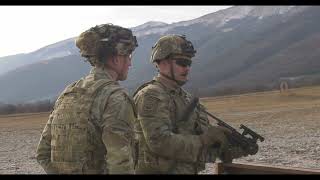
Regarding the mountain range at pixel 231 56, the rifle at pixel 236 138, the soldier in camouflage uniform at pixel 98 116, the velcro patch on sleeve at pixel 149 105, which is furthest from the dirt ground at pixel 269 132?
the mountain range at pixel 231 56

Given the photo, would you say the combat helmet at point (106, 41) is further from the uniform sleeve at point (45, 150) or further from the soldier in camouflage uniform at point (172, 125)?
the uniform sleeve at point (45, 150)

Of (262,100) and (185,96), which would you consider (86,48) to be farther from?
(262,100)

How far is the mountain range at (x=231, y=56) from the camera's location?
10273 centimetres

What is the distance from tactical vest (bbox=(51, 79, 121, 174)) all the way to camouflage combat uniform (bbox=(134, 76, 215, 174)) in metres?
0.44

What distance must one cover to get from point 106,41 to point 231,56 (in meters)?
125

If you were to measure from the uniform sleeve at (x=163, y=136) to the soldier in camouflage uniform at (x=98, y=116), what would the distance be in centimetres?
27

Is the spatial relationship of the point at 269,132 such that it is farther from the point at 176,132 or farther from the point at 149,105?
the point at 149,105

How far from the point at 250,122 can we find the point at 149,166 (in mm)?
14757

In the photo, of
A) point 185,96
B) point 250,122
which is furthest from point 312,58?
point 185,96

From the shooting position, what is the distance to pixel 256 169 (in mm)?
3576

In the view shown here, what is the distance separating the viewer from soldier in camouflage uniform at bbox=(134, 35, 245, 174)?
139 inches

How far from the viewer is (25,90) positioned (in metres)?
155

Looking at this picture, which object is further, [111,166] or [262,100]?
[262,100]

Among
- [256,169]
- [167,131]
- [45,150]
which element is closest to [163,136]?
[167,131]
